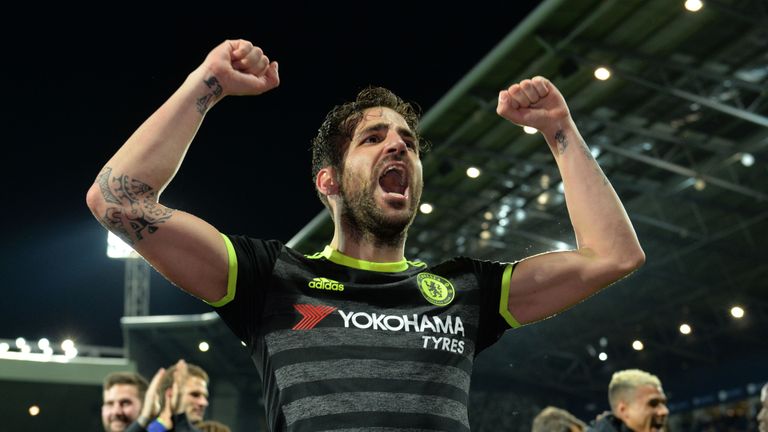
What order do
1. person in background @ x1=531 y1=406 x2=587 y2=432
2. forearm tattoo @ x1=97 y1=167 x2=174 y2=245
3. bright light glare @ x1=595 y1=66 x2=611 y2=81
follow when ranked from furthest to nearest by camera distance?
bright light glare @ x1=595 y1=66 x2=611 y2=81 → person in background @ x1=531 y1=406 x2=587 y2=432 → forearm tattoo @ x1=97 y1=167 x2=174 y2=245

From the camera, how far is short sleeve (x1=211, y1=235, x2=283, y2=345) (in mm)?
2750

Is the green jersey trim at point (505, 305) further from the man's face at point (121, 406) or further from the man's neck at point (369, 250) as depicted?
the man's face at point (121, 406)

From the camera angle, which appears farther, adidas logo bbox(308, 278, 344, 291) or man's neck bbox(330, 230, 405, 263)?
man's neck bbox(330, 230, 405, 263)

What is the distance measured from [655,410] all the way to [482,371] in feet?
44.7

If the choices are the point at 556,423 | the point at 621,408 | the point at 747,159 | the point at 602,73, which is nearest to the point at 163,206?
the point at 621,408

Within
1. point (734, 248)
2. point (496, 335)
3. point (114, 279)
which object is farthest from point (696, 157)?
point (114, 279)

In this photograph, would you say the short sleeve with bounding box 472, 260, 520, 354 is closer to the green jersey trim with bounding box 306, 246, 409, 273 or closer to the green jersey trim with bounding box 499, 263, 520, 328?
the green jersey trim with bounding box 499, 263, 520, 328

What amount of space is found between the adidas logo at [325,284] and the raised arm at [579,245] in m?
0.59

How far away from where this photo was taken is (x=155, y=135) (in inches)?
104

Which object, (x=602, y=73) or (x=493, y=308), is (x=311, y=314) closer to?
(x=493, y=308)

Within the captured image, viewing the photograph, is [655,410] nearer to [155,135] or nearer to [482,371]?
[155,135]

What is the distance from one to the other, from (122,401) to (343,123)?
5183 millimetres

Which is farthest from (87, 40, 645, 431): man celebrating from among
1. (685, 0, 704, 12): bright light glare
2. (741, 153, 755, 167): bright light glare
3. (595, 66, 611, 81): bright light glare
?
(741, 153, 755, 167): bright light glare

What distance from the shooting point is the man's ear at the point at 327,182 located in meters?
3.20
